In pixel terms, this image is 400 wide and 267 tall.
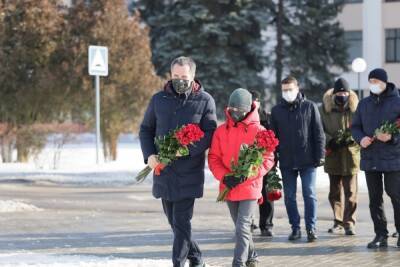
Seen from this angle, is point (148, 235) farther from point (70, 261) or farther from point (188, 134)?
point (188, 134)

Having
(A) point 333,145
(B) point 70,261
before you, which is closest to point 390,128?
(A) point 333,145

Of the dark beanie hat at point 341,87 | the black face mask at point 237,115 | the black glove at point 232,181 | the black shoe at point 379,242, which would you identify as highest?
the dark beanie hat at point 341,87

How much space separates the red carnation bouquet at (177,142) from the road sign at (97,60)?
1346 centimetres

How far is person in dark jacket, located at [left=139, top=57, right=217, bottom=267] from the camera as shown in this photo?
7.55 meters

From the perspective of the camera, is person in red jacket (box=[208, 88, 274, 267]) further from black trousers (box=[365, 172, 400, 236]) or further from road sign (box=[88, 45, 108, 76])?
road sign (box=[88, 45, 108, 76])

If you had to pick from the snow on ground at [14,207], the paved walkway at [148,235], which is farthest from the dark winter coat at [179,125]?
the snow on ground at [14,207]

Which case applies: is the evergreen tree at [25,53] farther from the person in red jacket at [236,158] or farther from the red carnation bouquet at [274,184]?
the person in red jacket at [236,158]

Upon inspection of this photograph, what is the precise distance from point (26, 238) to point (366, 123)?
445 centimetres

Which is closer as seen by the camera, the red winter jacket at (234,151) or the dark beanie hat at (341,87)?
the red winter jacket at (234,151)

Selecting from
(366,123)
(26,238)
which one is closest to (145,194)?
(26,238)

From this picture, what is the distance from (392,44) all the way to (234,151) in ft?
126

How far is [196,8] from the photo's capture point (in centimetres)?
3491

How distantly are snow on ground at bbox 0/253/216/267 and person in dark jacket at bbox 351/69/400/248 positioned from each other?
108 inches

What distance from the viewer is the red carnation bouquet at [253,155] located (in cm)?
757
